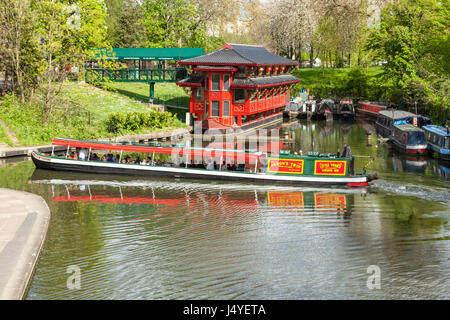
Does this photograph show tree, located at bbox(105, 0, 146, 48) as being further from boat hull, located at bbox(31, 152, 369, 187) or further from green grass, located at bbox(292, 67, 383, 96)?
boat hull, located at bbox(31, 152, 369, 187)

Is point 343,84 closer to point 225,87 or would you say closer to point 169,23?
point 169,23

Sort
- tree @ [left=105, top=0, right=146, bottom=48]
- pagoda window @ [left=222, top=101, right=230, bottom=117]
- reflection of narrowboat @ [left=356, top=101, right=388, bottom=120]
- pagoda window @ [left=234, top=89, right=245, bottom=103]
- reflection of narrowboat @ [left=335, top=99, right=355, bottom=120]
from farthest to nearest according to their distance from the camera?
tree @ [left=105, top=0, right=146, bottom=48] < reflection of narrowboat @ [left=335, top=99, right=355, bottom=120] < reflection of narrowboat @ [left=356, top=101, right=388, bottom=120] < pagoda window @ [left=234, top=89, right=245, bottom=103] < pagoda window @ [left=222, top=101, right=230, bottom=117]

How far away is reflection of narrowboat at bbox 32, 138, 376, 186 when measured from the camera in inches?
1383

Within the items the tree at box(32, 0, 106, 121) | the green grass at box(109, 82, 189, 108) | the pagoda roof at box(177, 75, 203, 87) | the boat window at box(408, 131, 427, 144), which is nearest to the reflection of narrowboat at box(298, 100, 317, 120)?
the green grass at box(109, 82, 189, 108)

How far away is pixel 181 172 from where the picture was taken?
122 ft

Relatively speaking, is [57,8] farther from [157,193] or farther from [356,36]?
[356,36]

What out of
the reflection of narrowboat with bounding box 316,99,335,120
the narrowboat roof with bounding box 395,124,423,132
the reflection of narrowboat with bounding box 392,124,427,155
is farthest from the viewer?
the reflection of narrowboat with bounding box 316,99,335,120

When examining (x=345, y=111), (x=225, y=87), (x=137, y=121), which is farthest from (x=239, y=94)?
(x=345, y=111)

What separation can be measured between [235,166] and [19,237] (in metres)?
17.0

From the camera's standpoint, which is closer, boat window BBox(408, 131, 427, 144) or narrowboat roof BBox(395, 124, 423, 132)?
boat window BBox(408, 131, 427, 144)

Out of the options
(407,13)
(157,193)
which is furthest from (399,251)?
(407,13)

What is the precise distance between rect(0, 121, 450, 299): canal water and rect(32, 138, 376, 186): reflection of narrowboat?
841mm

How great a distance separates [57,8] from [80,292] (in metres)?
37.9

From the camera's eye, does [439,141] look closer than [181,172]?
No
